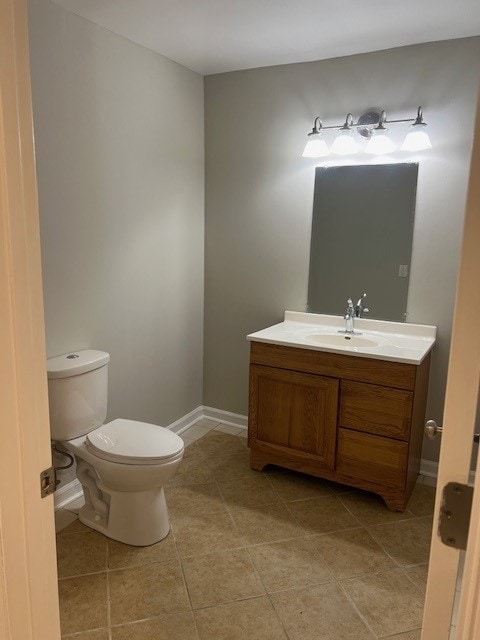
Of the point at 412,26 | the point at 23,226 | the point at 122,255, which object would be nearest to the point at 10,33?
the point at 23,226

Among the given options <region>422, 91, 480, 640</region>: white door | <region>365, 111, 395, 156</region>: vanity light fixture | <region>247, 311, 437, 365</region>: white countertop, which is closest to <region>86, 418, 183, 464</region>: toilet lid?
<region>247, 311, 437, 365</region>: white countertop

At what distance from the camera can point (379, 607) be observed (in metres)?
1.79

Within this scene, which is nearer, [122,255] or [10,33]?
[10,33]

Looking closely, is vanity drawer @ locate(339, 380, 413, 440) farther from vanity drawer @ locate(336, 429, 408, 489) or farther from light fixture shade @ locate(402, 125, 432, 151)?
light fixture shade @ locate(402, 125, 432, 151)

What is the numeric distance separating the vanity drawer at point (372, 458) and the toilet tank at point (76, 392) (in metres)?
1.25

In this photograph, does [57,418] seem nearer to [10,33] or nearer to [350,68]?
[10,33]

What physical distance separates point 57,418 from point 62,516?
1.76 feet

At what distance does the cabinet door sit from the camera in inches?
96.5

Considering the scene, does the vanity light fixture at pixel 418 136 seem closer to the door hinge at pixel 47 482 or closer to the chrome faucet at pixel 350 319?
the chrome faucet at pixel 350 319

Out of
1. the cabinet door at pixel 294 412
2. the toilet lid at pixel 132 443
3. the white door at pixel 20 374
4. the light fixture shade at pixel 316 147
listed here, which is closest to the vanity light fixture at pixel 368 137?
the light fixture shade at pixel 316 147

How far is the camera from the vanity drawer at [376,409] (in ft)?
7.40

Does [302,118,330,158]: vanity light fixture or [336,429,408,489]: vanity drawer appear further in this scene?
[302,118,330,158]: vanity light fixture

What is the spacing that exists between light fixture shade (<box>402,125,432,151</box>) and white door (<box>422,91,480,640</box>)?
6.84ft

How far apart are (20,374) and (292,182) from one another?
2425 mm
